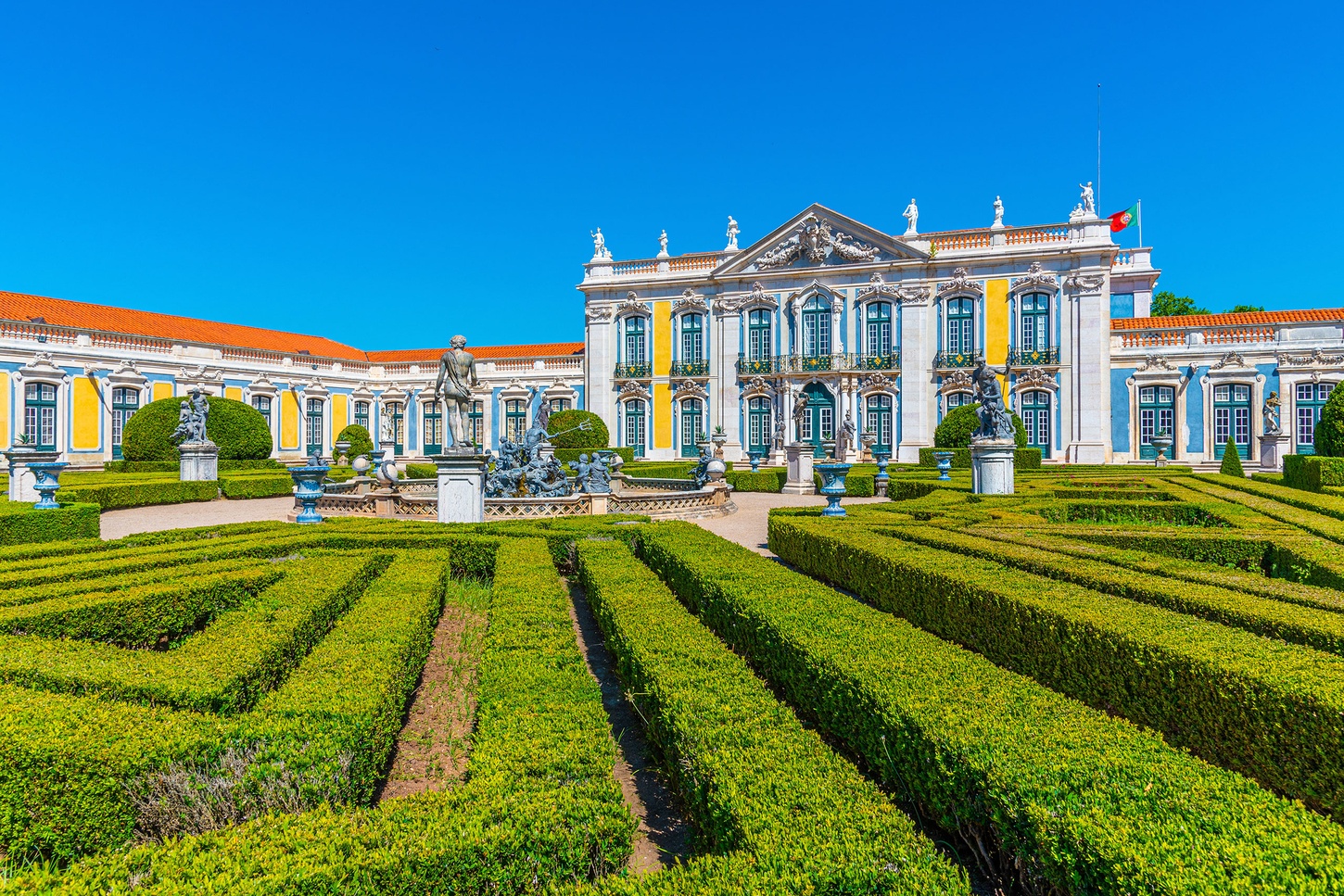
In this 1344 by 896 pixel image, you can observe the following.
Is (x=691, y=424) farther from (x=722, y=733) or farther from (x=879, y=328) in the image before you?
(x=722, y=733)

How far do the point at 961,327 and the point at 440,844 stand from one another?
27133mm

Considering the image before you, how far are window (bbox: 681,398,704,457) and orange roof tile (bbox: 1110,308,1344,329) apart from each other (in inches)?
596

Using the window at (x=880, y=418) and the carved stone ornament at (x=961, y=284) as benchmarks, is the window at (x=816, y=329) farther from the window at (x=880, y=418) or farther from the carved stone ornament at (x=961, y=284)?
the carved stone ornament at (x=961, y=284)

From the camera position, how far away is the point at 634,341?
29516 mm

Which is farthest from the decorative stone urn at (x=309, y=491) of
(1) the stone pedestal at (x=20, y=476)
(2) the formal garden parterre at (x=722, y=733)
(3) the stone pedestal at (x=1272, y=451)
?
(3) the stone pedestal at (x=1272, y=451)

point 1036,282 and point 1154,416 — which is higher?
point 1036,282

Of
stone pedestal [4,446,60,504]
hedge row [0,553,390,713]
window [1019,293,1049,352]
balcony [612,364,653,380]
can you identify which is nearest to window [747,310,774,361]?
balcony [612,364,653,380]

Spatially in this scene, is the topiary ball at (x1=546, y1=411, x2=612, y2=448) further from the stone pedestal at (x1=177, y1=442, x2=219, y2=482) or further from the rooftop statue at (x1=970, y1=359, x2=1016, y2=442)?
the rooftop statue at (x1=970, y1=359, x2=1016, y2=442)

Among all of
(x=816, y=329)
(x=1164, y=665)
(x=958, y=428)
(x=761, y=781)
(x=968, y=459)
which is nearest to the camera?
(x=761, y=781)

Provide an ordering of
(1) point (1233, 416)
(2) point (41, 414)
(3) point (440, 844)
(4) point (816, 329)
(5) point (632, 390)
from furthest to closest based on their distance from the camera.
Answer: (5) point (632, 390) < (4) point (816, 329) < (1) point (1233, 416) < (2) point (41, 414) < (3) point (440, 844)

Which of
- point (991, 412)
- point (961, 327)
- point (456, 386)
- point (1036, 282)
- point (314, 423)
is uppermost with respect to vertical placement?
point (1036, 282)

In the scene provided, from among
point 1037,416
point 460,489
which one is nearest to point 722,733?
point 460,489

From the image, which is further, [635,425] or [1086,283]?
[635,425]

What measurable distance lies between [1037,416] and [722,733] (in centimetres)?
2595
